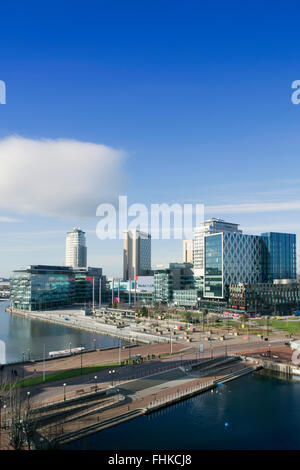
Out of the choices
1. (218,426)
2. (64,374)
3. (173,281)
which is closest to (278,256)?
(173,281)

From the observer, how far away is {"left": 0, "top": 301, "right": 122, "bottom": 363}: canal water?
63.6 m

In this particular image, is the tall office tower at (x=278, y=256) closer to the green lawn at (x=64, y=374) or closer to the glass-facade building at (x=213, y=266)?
the glass-facade building at (x=213, y=266)

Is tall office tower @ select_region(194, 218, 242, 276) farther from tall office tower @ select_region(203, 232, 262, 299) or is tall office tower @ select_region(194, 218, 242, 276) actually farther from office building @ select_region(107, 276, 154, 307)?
tall office tower @ select_region(203, 232, 262, 299)

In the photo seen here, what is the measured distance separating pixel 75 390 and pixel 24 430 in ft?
39.1

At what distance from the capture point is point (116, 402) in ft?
118

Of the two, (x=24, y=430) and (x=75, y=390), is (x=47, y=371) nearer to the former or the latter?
(x=75, y=390)

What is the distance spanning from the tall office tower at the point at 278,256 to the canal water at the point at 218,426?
3283 inches

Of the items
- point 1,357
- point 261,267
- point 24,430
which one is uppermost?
point 261,267

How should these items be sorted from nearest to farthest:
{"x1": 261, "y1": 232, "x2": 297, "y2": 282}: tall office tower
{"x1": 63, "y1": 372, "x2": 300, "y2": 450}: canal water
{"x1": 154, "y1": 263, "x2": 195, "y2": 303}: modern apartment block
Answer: {"x1": 63, "y1": 372, "x2": 300, "y2": 450}: canal water
{"x1": 261, "y1": 232, "x2": 297, "y2": 282}: tall office tower
{"x1": 154, "y1": 263, "x2": 195, "y2": 303}: modern apartment block

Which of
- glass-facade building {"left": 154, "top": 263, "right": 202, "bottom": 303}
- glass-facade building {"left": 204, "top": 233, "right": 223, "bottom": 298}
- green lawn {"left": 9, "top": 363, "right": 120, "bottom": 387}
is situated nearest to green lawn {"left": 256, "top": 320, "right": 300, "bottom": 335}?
glass-facade building {"left": 204, "top": 233, "right": 223, "bottom": 298}

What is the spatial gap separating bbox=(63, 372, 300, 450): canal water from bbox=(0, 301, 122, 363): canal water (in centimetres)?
3012

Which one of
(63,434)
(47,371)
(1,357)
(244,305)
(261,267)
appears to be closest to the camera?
(63,434)
